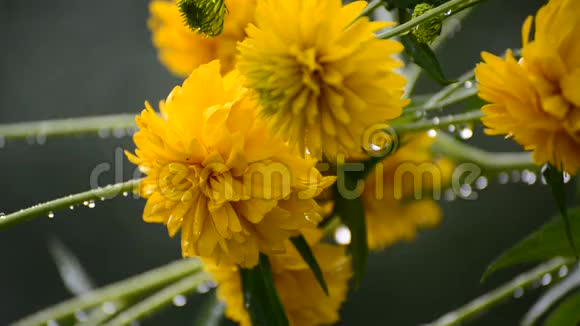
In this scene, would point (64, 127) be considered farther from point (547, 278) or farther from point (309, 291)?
point (547, 278)

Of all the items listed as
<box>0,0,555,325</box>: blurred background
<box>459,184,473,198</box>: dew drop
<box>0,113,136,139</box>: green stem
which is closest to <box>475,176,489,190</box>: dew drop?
<box>459,184,473,198</box>: dew drop

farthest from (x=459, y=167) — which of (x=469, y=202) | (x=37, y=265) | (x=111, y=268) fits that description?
(x=37, y=265)

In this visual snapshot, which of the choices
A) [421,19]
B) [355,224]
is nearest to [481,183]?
[355,224]

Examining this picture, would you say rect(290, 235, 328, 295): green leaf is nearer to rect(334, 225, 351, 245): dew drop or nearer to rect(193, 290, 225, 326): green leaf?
rect(334, 225, 351, 245): dew drop

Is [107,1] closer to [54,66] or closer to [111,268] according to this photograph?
[54,66]

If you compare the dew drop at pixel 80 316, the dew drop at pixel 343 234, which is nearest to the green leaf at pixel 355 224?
A: the dew drop at pixel 343 234

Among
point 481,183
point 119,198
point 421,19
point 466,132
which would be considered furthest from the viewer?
point 119,198

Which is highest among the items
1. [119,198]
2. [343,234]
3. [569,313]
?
[119,198]
